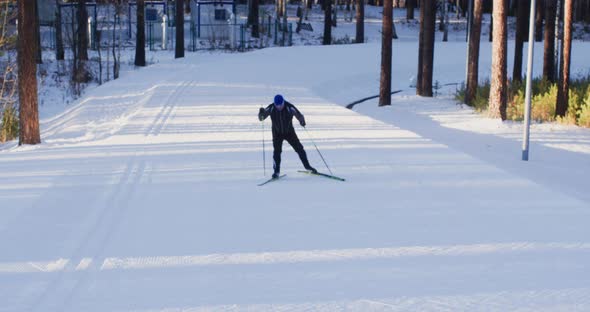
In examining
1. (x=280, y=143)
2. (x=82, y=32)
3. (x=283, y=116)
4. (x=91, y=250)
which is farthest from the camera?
(x=82, y=32)

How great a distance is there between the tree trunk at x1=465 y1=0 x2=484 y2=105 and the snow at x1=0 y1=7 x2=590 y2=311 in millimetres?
6478

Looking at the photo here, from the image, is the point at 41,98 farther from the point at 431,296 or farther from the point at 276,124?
the point at 431,296

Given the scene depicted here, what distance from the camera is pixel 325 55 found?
42.4 metres

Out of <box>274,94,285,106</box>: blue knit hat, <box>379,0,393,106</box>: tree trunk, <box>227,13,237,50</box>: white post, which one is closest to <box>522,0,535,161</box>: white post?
<box>274,94,285,106</box>: blue knit hat

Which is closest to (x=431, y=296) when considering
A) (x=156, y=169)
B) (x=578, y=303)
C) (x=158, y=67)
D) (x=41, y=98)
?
(x=578, y=303)

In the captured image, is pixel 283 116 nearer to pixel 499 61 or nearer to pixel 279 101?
pixel 279 101

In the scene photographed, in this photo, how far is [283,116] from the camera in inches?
487

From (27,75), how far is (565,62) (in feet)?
44.3

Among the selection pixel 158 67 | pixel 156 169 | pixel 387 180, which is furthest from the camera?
pixel 158 67

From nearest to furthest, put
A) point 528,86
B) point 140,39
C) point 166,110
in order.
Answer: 1. point 528,86
2. point 166,110
3. point 140,39

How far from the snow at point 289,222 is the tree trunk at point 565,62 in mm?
1824

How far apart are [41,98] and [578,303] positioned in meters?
28.9

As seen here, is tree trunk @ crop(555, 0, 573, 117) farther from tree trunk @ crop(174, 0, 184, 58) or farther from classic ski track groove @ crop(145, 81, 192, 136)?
tree trunk @ crop(174, 0, 184, 58)

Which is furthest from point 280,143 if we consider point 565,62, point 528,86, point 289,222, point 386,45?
point 386,45
